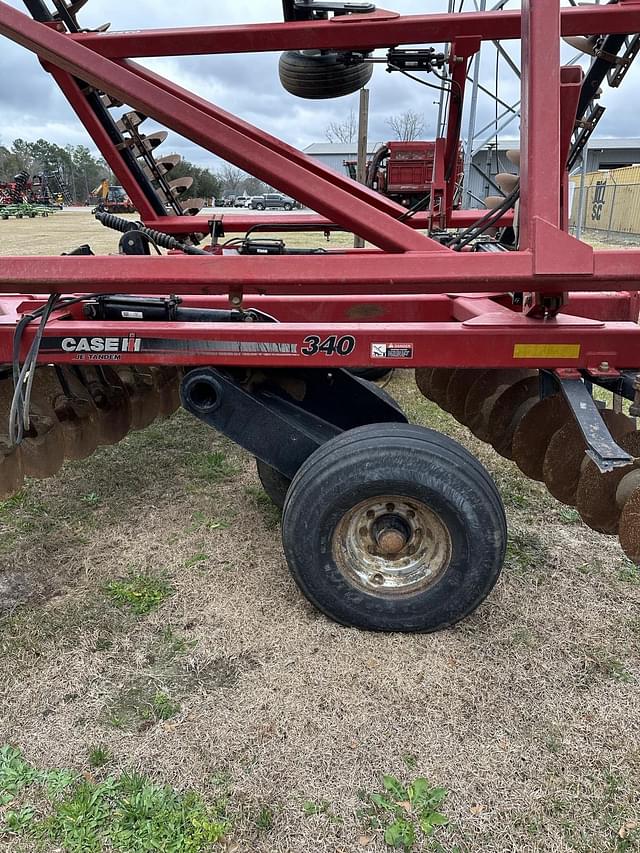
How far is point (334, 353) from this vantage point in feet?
7.86

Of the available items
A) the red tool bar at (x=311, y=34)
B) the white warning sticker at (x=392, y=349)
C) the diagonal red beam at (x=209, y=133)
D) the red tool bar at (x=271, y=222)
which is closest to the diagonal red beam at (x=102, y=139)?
the red tool bar at (x=271, y=222)

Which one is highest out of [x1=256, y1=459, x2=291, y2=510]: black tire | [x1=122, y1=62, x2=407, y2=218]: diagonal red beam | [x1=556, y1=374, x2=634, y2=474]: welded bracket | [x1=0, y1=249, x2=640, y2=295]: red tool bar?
[x1=122, y1=62, x2=407, y2=218]: diagonal red beam

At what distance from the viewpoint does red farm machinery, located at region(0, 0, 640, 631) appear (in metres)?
2.14


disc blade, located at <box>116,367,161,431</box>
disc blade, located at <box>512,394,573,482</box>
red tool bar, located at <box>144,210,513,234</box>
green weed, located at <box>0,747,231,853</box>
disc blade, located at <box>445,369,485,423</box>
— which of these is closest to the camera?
green weed, located at <box>0,747,231,853</box>

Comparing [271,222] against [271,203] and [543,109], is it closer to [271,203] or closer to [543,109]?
[543,109]

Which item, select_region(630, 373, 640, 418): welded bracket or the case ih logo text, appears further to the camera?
the case ih logo text

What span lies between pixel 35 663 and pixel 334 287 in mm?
1622

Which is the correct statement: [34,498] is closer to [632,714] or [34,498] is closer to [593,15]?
[632,714]

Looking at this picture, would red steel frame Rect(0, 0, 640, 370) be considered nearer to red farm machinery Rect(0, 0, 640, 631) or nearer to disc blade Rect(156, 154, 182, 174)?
red farm machinery Rect(0, 0, 640, 631)

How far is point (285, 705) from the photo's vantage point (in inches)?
84.6

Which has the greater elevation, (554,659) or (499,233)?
(499,233)

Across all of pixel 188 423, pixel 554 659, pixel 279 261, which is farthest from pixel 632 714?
pixel 188 423

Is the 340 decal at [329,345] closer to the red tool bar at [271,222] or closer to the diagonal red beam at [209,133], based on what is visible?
the diagonal red beam at [209,133]

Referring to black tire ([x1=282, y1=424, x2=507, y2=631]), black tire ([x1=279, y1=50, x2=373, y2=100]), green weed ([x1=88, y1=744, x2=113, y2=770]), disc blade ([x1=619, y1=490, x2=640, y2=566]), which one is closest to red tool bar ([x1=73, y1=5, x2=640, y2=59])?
black tire ([x1=279, y1=50, x2=373, y2=100])
